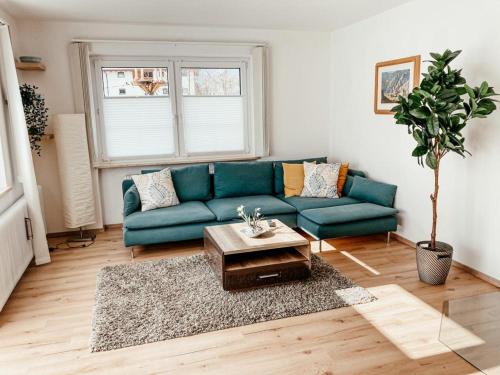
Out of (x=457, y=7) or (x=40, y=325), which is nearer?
(x=40, y=325)

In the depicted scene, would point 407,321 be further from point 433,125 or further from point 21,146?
point 21,146

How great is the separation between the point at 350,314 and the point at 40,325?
2200 millimetres

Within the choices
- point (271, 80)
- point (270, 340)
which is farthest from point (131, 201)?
point (271, 80)

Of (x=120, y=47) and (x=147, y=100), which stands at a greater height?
(x=120, y=47)

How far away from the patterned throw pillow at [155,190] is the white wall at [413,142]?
7.84 feet

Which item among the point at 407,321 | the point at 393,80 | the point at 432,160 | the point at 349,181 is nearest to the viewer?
the point at 407,321

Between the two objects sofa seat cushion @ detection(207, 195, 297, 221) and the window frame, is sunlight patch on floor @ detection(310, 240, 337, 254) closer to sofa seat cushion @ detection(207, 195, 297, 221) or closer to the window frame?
sofa seat cushion @ detection(207, 195, 297, 221)

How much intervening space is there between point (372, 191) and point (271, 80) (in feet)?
6.55

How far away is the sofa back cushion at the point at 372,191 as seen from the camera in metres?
4.33

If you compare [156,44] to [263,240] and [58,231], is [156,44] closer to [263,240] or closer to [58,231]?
[58,231]

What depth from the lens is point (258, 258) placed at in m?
3.38

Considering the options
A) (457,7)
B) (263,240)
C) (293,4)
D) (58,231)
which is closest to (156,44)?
(293,4)

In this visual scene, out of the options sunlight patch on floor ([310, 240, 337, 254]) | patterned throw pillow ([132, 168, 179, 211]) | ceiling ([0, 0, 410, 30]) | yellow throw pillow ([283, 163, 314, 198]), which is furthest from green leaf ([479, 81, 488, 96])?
patterned throw pillow ([132, 168, 179, 211])

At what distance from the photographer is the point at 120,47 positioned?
184 inches
